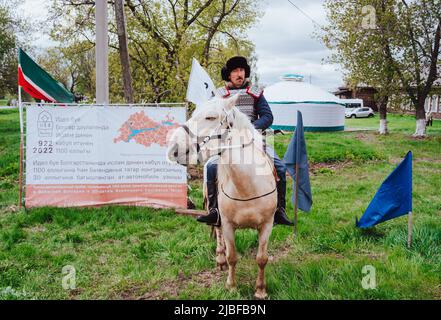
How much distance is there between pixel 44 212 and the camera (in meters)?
7.26

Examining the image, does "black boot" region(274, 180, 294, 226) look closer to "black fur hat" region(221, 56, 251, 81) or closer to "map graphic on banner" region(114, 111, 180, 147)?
"black fur hat" region(221, 56, 251, 81)

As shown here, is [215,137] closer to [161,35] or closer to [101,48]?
[101,48]

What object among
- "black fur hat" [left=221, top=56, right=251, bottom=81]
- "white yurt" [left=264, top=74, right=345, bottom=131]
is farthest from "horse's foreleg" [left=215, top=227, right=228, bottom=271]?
"white yurt" [left=264, top=74, right=345, bottom=131]

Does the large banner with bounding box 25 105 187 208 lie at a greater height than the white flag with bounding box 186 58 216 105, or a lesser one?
lesser

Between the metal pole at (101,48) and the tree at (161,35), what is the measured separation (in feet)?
11.5

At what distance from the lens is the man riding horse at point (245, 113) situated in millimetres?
4770

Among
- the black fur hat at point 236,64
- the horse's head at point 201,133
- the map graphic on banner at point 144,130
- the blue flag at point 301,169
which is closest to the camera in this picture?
the horse's head at point 201,133

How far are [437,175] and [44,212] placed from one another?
11.2 m

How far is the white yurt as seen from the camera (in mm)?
27875

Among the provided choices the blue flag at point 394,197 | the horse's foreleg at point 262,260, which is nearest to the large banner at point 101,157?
the horse's foreleg at point 262,260

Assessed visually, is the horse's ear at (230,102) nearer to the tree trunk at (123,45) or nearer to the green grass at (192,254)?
the green grass at (192,254)

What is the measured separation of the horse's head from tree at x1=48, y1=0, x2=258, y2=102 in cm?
843
